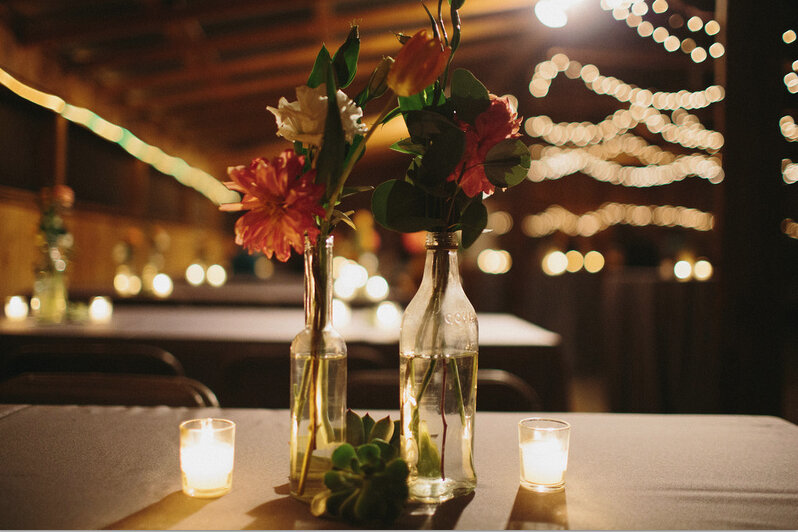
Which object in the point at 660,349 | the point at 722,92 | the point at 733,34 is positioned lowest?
the point at 660,349

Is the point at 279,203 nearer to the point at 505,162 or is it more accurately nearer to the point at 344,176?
the point at 344,176

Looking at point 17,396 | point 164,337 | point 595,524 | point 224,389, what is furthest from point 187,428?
point 164,337

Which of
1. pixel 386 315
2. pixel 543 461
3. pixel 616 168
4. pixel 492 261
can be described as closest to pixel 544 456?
pixel 543 461

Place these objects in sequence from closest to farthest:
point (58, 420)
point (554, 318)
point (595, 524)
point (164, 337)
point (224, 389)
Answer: point (595, 524) → point (58, 420) → point (224, 389) → point (164, 337) → point (554, 318)

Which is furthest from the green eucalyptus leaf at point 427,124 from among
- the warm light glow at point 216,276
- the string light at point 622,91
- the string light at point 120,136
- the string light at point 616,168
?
the string light at point 616,168

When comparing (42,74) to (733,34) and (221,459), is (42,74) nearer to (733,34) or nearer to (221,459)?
(733,34)

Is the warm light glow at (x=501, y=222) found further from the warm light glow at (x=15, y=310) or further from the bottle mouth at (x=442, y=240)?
the bottle mouth at (x=442, y=240)

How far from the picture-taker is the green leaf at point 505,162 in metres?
0.68

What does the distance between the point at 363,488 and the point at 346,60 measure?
0.44 m

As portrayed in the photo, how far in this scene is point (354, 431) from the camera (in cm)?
72

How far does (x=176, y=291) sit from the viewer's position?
4.16 metres

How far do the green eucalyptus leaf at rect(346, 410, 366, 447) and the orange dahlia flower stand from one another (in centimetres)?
21

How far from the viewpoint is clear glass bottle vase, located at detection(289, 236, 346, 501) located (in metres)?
0.65

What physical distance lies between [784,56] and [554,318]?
399cm
